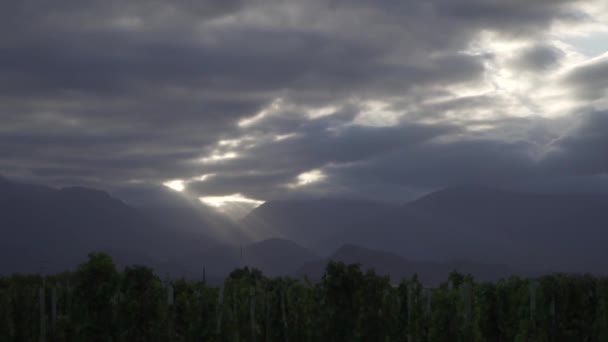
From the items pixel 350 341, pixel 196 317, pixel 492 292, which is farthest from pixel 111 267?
pixel 492 292

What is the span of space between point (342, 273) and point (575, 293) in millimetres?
7114

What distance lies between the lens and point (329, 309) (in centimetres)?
1962

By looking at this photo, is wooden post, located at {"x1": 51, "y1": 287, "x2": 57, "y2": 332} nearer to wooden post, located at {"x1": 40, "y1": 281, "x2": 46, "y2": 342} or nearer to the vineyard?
the vineyard

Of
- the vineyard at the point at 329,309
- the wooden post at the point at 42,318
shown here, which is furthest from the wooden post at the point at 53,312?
the wooden post at the point at 42,318

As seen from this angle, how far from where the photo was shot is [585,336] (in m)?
20.5

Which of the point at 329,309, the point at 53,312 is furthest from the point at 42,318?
the point at 329,309

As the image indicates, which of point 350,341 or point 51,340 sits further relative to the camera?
point 51,340

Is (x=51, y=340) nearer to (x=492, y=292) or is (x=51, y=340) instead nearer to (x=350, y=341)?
(x=350, y=341)

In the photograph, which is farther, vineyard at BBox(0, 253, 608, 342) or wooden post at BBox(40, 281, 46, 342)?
wooden post at BBox(40, 281, 46, 342)

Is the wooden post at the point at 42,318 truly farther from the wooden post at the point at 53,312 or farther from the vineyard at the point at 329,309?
the wooden post at the point at 53,312

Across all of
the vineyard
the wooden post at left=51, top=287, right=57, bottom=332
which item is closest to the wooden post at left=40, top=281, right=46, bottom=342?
the vineyard

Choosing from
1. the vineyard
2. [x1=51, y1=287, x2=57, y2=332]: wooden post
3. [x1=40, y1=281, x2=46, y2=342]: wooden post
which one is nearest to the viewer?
the vineyard

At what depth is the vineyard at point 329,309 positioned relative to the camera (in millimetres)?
19594

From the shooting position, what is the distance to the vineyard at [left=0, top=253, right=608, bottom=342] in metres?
19.6
